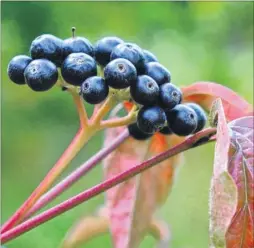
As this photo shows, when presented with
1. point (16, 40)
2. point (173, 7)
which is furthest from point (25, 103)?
point (173, 7)

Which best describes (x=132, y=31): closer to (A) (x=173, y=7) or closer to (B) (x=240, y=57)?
(A) (x=173, y=7)

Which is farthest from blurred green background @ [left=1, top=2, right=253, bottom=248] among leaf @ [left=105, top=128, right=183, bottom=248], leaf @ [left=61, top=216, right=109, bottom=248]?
leaf @ [left=105, top=128, right=183, bottom=248]

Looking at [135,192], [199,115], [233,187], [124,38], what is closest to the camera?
[233,187]

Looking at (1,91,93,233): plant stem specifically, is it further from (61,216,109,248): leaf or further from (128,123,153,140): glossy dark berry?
(61,216,109,248): leaf

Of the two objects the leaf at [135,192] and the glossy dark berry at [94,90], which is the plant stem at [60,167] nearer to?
the glossy dark berry at [94,90]

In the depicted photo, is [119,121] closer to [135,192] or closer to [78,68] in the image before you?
[78,68]

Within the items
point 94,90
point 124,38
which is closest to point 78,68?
point 94,90
